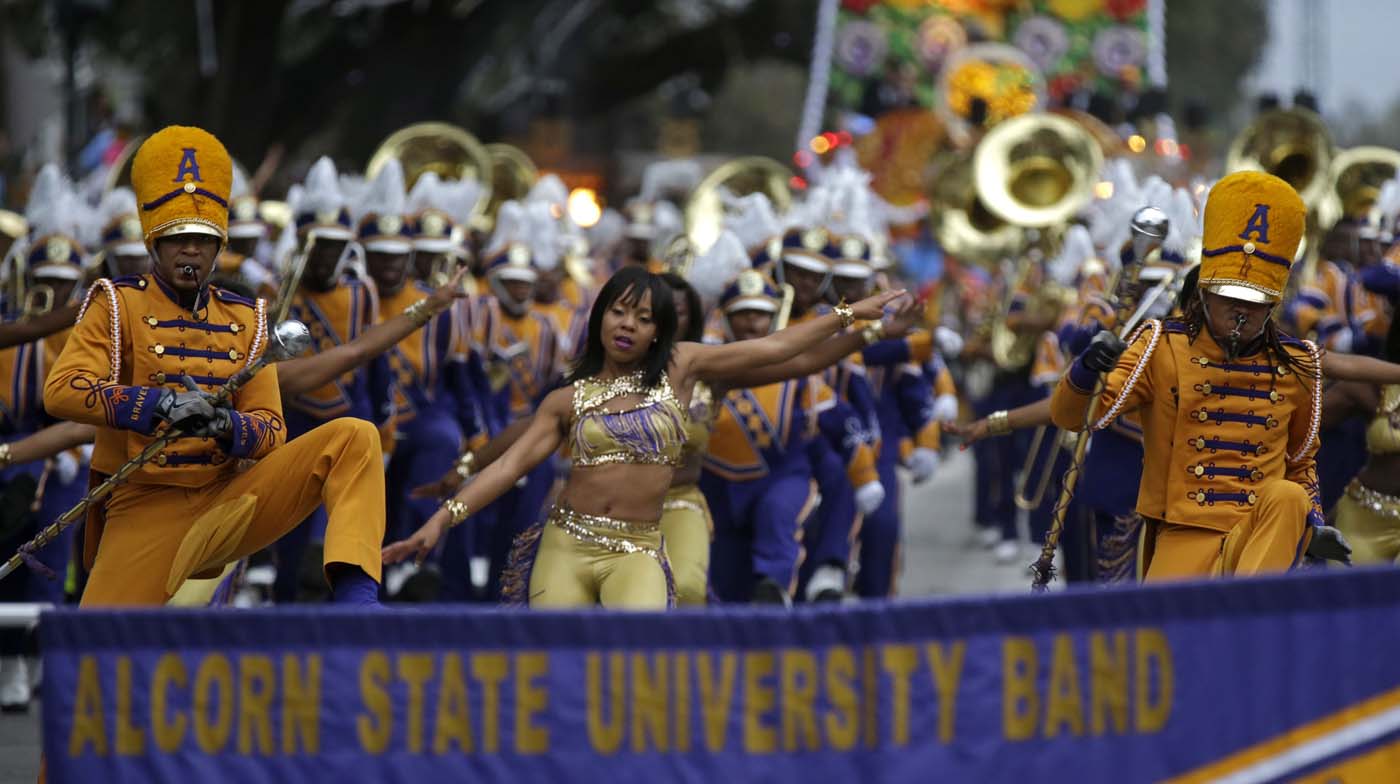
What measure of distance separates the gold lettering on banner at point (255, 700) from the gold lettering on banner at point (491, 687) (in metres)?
0.51

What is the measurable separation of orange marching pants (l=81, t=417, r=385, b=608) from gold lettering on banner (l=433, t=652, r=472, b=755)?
1.48 m

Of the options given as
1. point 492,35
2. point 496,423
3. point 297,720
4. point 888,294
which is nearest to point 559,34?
point 492,35

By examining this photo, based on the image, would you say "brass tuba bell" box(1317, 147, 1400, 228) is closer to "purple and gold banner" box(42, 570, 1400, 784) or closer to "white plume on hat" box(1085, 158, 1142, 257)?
"white plume on hat" box(1085, 158, 1142, 257)

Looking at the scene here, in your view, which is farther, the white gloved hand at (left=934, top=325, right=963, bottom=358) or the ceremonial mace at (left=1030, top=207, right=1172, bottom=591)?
the white gloved hand at (left=934, top=325, right=963, bottom=358)

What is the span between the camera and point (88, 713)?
5.86 m

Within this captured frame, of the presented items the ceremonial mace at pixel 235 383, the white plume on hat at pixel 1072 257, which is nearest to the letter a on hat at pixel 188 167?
the ceremonial mace at pixel 235 383

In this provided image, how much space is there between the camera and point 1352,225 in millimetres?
13805

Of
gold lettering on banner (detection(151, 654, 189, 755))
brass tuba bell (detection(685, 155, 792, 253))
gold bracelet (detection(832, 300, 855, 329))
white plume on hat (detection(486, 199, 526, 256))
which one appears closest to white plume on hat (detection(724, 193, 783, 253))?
white plume on hat (detection(486, 199, 526, 256))

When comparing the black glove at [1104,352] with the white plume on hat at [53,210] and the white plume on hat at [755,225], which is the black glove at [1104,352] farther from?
the white plume on hat at [53,210]

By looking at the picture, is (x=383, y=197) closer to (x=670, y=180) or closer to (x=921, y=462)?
(x=921, y=462)

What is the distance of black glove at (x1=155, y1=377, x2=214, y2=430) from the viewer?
7184mm

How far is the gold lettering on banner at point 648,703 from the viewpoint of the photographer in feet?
18.9

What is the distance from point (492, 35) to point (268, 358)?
21764mm

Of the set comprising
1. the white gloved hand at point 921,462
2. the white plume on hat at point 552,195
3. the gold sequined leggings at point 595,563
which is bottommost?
the white gloved hand at point 921,462
